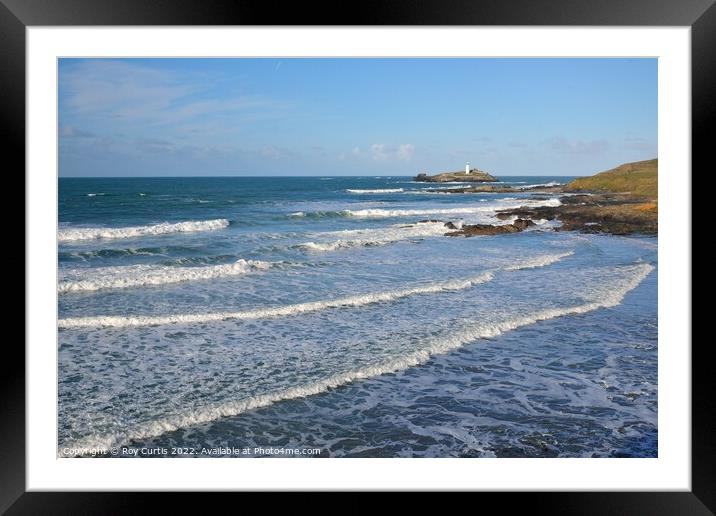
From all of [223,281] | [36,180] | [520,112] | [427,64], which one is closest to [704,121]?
[36,180]

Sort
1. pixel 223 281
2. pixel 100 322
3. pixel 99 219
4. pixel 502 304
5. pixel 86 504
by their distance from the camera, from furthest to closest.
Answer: pixel 99 219 < pixel 223 281 < pixel 502 304 < pixel 100 322 < pixel 86 504

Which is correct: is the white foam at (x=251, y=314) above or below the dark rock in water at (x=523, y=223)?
below

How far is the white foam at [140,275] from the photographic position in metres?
→ 6.26

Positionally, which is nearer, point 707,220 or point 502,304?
point 707,220

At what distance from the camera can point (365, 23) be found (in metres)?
1.66

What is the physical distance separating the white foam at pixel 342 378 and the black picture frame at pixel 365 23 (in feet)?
2.33

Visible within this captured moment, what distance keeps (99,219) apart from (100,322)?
10678mm

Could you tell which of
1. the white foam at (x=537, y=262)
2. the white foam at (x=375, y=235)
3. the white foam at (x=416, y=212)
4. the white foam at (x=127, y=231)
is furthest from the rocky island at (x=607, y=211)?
the white foam at (x=127, y=231)

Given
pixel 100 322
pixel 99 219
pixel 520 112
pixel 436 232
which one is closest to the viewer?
pixel 100 322

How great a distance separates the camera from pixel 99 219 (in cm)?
1394

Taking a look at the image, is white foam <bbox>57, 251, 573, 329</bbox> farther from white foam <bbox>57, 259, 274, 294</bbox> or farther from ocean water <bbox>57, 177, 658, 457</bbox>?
white foam <bbox>57, 259, 274, 294</bbox>

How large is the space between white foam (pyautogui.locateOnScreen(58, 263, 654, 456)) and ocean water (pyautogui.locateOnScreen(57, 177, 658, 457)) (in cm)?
1

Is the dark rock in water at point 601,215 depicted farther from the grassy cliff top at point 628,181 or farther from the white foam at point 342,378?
the white foam at point 342,378

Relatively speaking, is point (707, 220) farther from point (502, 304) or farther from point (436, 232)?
point (436, 232)
